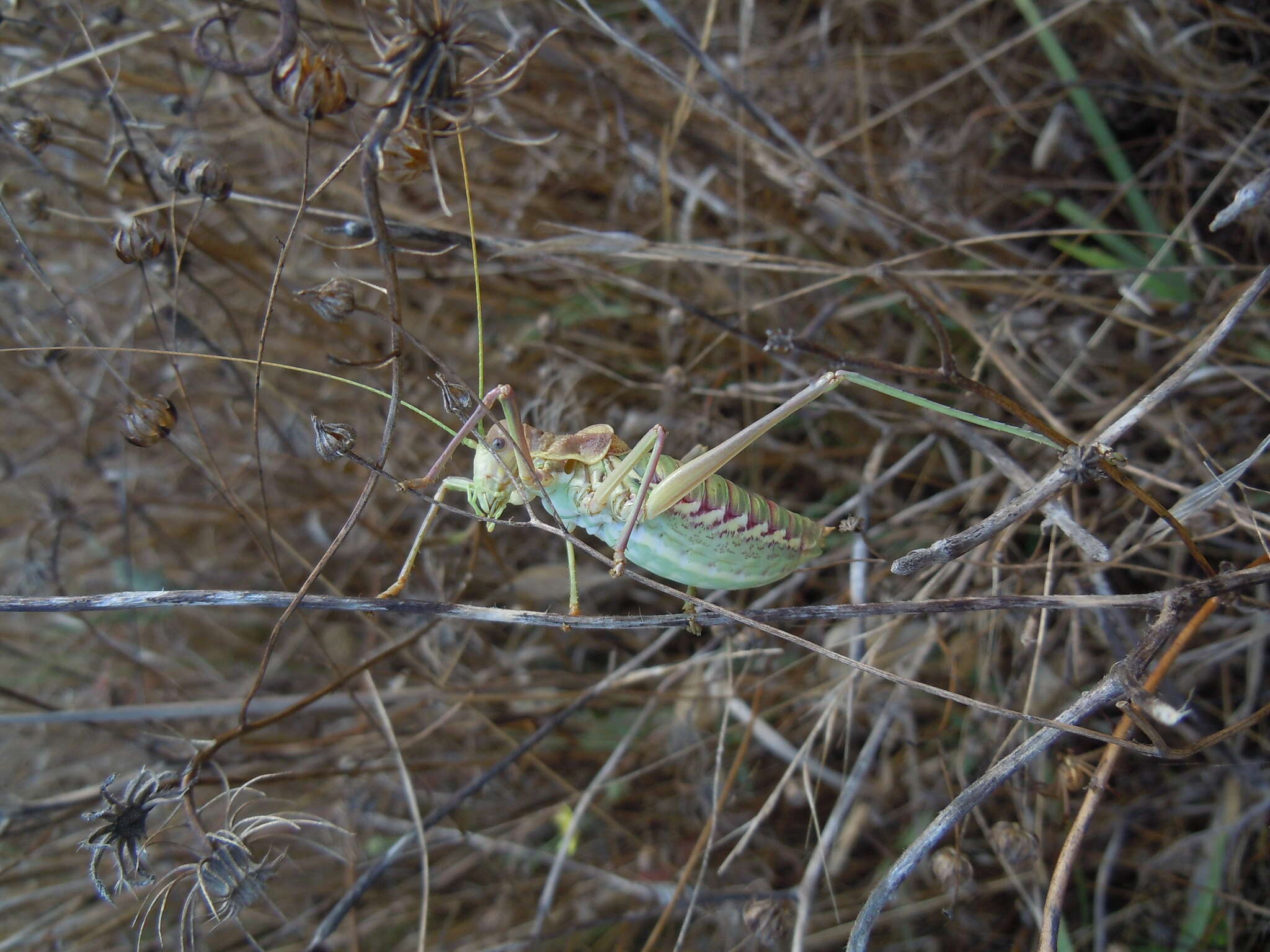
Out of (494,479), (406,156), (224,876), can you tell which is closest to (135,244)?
(406,156)

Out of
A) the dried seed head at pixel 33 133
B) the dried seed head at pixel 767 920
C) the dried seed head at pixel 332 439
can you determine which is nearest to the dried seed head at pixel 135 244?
the dried seed head at pixel 33 133

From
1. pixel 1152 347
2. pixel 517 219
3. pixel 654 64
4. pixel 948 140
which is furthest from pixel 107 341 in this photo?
pixel 1152 347

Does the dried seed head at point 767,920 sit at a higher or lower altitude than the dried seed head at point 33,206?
lower

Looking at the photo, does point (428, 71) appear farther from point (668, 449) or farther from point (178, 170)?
point (668, 449)

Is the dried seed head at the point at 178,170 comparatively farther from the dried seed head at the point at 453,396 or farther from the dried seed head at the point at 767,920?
the dried seed head at the point at 767,920

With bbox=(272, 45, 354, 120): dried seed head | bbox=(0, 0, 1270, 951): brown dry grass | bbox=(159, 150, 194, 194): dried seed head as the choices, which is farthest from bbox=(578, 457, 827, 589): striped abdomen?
bbox=(159, 150, 194, 194): dried seed head

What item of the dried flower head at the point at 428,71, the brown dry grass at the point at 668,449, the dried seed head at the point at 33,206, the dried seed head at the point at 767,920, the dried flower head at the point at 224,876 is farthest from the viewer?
the brown dry grass at the point at 668,449
